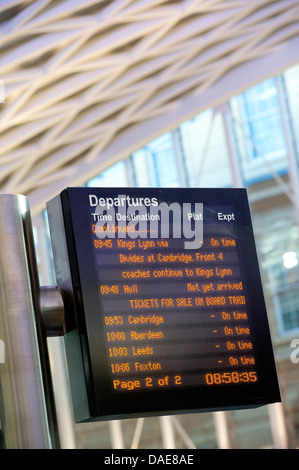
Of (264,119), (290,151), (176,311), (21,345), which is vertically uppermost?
(264,119)

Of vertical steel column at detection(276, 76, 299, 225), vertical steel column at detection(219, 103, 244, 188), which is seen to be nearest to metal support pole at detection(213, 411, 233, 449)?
vertical steel column at detection(276, 76, 299, 225)

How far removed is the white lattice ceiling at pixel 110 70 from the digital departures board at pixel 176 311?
7171 millimetres

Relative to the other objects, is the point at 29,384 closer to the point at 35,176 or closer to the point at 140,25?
the point at 140,25

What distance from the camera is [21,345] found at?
186 inches

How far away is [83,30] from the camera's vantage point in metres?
13.3

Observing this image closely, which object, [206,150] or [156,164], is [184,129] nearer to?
[206,150]

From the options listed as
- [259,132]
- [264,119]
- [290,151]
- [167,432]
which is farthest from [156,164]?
[167,432]

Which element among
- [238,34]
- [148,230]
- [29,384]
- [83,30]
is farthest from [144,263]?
[238,34]

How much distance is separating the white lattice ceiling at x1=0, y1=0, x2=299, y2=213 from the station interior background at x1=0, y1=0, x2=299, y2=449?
0.08 feet

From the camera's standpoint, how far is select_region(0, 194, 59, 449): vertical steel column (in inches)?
181

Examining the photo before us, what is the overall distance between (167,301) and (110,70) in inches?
390

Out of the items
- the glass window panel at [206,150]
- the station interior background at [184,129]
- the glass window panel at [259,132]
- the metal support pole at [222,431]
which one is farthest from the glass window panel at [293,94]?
the metal support pole at [222,431]

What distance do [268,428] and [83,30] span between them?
26.5 feet

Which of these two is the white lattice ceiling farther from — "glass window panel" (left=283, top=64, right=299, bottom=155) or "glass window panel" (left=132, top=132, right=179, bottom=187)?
"glass window panel" (left=132, top=132, right=179, bottom=187)
